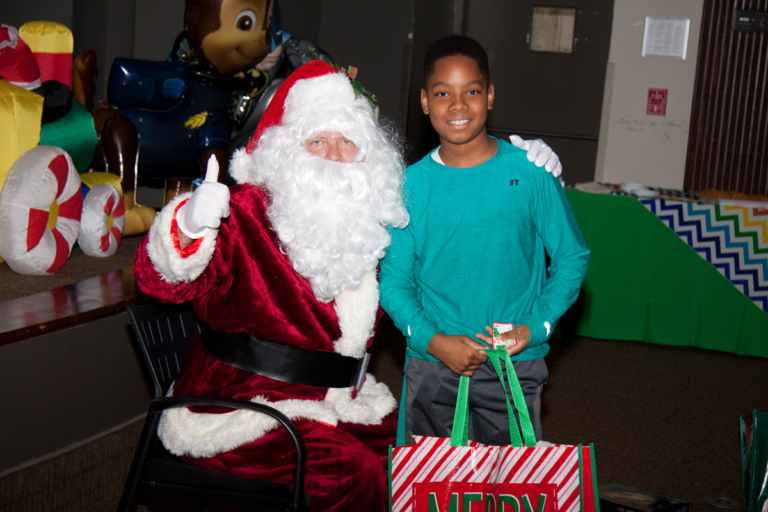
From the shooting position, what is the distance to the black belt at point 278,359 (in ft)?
5.78

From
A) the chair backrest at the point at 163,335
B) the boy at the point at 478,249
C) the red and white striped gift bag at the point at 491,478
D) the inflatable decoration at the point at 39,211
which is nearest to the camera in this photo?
the red and white striped gift bag at the point at 491,478

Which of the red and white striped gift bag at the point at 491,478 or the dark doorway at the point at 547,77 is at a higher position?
the dark doorway at the point at 547,77

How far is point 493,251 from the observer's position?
163 cm

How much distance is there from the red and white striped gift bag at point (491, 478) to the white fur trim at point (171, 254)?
0.59m

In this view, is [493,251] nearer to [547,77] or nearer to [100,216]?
[100,216]

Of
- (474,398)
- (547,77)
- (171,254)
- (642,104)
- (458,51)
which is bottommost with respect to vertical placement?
(474,398)

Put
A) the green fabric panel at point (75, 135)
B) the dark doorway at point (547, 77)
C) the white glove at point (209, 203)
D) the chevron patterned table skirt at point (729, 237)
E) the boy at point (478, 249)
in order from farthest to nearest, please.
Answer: the dark doorway at point (547, 77) < the chevron patterned table skirt at point (729, 237) < the green fabric panel at point (75, 135) < the boy at point (478, 249) < the white glove at point (209, 203)

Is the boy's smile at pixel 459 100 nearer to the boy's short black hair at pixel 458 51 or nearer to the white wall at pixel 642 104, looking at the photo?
the boy's short black hair at pixel 458 51

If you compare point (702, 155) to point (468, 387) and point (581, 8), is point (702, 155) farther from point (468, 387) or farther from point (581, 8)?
point (468, 387)

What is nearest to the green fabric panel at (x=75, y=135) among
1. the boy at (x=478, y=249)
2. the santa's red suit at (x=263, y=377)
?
the santa's red suit at (x=263, y=377)

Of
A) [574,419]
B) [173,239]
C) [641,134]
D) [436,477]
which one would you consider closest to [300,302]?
[173,239]

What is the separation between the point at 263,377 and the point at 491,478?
0.62 m

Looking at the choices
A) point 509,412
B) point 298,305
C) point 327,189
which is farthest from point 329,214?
point 509,412

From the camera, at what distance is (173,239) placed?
1.59 metres
